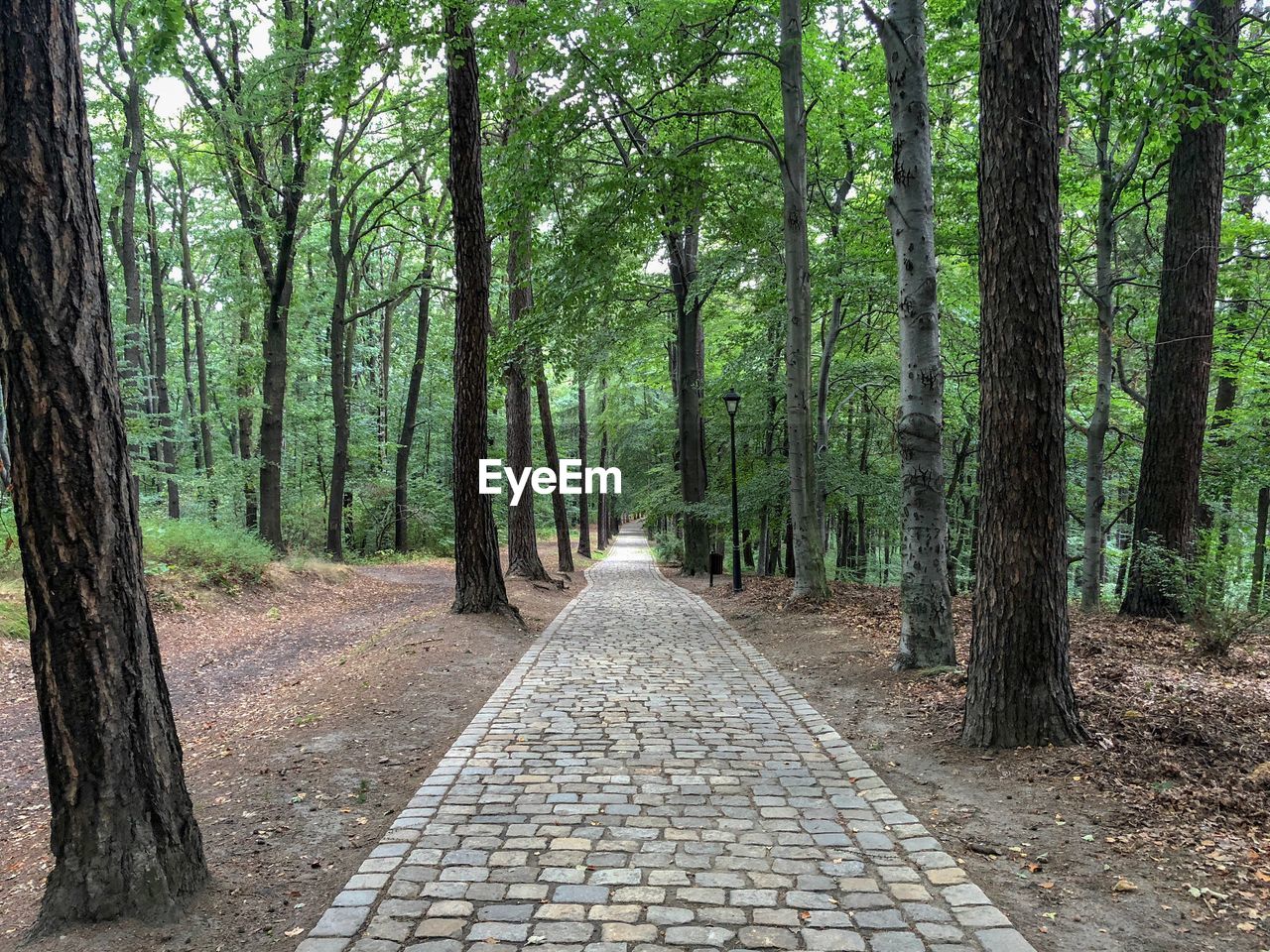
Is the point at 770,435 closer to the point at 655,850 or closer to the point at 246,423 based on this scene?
the point at 655,850

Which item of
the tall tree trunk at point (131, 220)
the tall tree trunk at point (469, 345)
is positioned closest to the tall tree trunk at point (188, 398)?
the tall tree trunk at point (131, 220)

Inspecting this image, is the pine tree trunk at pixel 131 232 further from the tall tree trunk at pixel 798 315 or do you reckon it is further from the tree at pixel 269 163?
the tall tree trunk at pixel 798 315

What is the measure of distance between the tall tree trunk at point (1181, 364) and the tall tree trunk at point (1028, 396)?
16.1ft

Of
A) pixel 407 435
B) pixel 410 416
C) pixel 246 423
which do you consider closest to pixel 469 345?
pixel 410 416

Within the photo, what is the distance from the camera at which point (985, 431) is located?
4926 millimetres

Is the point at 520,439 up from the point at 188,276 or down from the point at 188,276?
down

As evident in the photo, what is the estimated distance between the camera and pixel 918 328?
23.1ft

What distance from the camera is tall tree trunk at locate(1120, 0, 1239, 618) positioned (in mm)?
8703

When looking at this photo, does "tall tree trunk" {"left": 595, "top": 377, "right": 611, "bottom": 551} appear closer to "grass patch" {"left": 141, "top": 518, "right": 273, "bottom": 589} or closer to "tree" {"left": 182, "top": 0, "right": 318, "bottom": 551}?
"tree" {"left": 182, "top": 0, "right": 318, "bottom": 551}

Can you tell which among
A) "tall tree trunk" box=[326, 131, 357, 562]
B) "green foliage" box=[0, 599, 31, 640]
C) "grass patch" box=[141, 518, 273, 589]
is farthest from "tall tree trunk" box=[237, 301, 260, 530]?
"green foliage" box=[0, 599, 31, 640]

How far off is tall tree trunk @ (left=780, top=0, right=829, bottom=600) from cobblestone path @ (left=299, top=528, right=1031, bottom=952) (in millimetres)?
5642

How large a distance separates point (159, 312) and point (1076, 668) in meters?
23.5

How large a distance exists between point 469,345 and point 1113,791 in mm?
8492

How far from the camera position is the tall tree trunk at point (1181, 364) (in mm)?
8703
